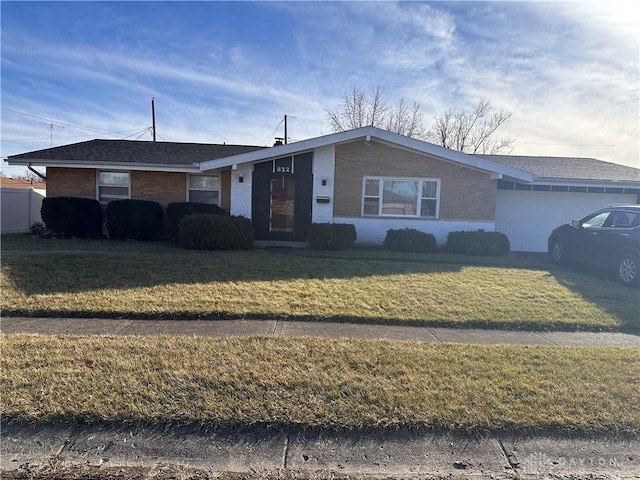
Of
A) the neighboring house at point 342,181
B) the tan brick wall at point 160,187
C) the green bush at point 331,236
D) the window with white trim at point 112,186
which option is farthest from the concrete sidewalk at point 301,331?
the window with white trim at point 112,186

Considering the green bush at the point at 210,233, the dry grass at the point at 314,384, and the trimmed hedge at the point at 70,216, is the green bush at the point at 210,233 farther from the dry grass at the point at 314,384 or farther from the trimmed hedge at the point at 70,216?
the dry grass at the point at 314,384

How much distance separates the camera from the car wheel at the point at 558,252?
11.3 meters

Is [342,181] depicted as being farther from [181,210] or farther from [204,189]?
[181,210]

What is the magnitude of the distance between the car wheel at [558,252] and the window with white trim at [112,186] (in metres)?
14.5

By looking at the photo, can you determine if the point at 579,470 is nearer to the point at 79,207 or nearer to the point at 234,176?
the point at 234,176

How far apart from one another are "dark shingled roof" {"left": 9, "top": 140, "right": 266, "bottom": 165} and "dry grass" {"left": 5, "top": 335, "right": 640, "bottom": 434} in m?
10.4

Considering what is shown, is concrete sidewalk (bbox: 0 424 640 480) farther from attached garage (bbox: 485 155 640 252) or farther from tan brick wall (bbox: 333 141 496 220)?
attached garage (bbox: 485 155 640 252)

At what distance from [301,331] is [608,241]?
8664mm

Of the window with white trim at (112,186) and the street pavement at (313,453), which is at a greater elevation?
the window with white trim at (112,186)

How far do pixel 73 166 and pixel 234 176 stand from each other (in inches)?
225

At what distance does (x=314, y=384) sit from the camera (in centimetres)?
365

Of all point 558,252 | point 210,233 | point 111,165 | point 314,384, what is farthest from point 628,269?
point 111,165

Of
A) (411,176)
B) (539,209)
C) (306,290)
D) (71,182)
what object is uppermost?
(411,176)

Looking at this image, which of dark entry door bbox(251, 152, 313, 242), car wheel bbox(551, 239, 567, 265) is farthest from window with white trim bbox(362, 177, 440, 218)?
car wheel bbox(551, 239, 567, 265)
